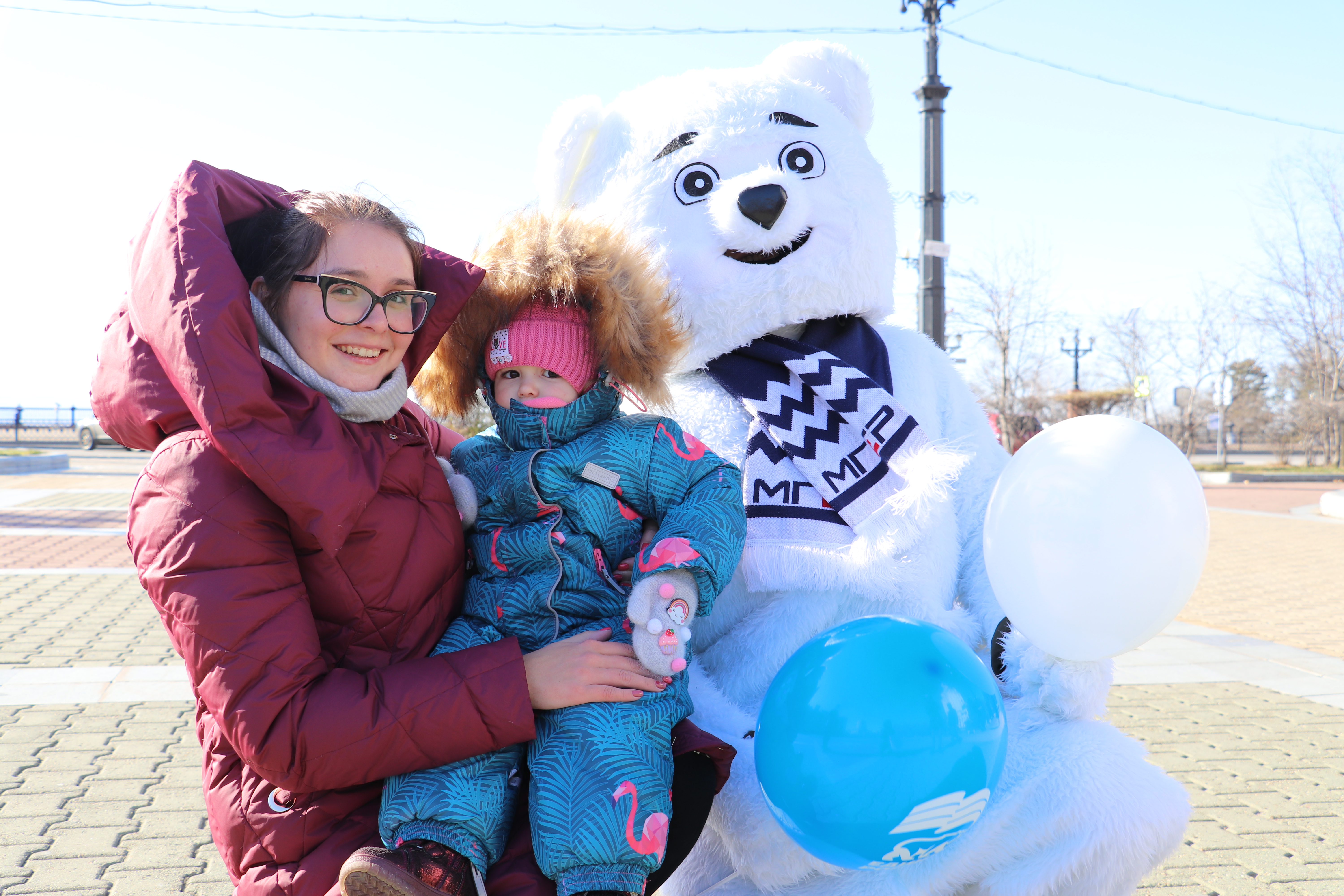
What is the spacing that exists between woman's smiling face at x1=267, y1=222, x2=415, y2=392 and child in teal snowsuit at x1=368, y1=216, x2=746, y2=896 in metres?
0.25

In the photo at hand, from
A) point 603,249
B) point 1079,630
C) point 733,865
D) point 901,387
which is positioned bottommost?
point 733,865

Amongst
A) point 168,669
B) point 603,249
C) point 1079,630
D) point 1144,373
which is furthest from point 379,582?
point 1144,373

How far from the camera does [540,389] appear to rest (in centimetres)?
203

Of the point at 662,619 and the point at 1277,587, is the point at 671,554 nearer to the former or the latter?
the point at 662,619

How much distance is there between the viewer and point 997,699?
1.87 metres

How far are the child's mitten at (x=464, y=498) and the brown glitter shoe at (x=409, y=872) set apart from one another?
703mm

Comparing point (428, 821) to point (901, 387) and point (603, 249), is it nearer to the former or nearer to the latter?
point (603, 249)

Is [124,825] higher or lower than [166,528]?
lower

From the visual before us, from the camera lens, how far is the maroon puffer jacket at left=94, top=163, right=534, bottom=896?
5.12ft

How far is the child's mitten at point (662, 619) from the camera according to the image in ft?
5.77

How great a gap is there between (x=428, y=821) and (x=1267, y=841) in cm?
346

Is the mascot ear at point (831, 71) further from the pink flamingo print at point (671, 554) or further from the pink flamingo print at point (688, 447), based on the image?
the pink flamingo print at point (671, 554)

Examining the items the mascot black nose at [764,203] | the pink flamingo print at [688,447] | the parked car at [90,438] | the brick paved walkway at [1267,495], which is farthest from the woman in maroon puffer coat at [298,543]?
the parked car at [90,438]

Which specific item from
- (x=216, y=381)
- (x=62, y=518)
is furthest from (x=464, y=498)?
(x=62, y=518)
